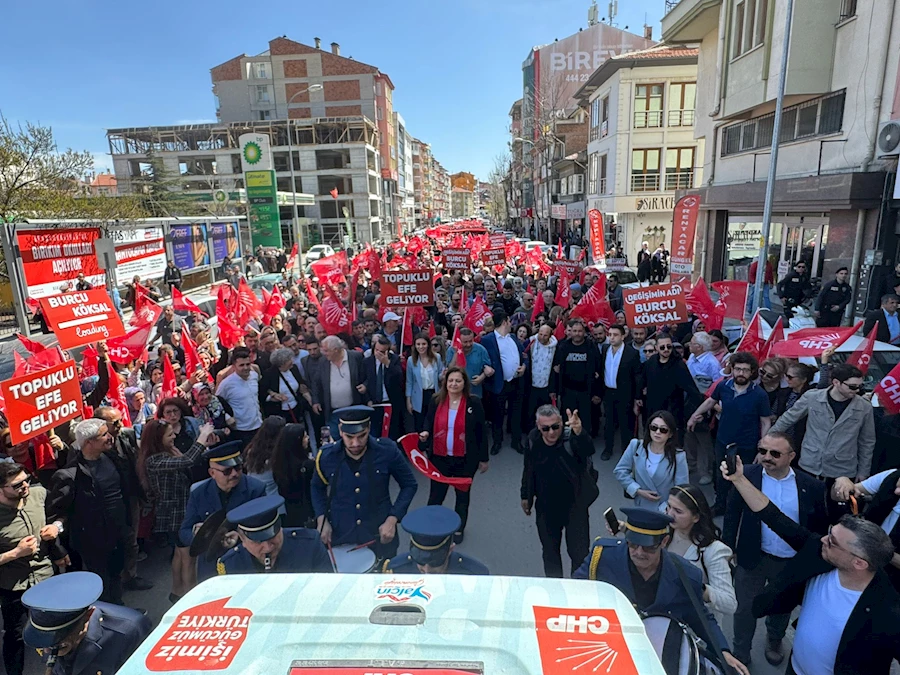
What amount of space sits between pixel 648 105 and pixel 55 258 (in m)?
27.3

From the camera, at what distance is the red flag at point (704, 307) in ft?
29.4

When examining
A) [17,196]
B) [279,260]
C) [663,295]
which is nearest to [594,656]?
[663,295]

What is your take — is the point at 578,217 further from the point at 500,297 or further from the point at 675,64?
the point at 500,297

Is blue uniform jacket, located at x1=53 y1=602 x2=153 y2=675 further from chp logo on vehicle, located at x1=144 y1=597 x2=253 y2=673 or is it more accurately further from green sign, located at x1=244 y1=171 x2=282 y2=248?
green sign, located at x1=244 y1=171 x2=282 y2=248

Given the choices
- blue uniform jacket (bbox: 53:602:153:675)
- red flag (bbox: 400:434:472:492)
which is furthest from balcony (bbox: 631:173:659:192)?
blue uniform jacket (bbox: 53:602:153:675)

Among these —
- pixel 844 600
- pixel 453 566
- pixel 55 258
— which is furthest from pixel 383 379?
pixel 55 258

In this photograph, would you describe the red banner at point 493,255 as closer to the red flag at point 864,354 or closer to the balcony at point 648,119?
the red flag at point 864,354

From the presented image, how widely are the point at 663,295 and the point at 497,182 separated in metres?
98.0

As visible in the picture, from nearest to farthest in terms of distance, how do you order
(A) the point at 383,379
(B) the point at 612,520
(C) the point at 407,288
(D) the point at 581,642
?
1. (D) the point at 581,642
2. (B) the point at 612,520
3. (A) the point at 383,379
4. (C) the point at 407,288

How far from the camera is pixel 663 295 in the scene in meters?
7.58

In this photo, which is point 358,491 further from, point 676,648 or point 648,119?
point 648,119

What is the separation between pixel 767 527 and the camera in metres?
3.49

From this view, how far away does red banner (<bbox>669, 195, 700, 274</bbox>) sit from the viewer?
1222 centimetres

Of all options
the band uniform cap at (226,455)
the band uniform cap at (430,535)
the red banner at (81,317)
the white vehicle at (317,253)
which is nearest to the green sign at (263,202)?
the white vehicle at (317,253)
